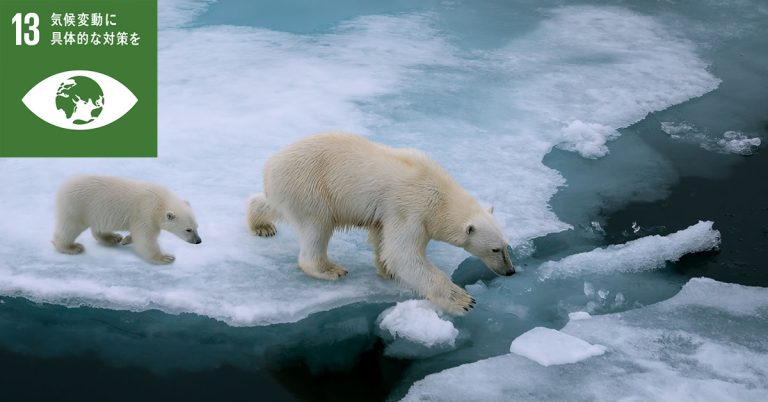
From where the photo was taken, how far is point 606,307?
459 centimetres

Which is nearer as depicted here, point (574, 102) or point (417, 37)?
point (574, 102)

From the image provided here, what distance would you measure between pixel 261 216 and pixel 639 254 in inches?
87.3

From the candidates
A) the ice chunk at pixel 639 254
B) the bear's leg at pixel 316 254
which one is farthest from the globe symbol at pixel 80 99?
the ice chunk at pixel 639 254

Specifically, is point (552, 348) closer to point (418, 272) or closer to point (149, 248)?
point (418, 272)

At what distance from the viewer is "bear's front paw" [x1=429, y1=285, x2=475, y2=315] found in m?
4.39

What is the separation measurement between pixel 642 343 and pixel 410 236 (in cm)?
126

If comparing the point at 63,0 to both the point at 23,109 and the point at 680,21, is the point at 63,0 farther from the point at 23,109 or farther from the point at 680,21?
the point at 680,21

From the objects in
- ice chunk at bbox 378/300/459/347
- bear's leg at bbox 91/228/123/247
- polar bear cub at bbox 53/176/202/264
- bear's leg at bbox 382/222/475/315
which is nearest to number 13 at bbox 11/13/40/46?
bear's leg at bbox 91/228/123/247

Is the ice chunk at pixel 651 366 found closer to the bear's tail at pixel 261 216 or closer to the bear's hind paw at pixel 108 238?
the bear's tail at pixel 261 216

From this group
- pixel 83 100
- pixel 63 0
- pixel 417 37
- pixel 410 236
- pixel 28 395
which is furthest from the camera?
pixel 417 37

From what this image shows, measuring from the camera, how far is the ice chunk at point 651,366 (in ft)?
12.7

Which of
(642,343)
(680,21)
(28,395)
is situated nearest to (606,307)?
(642,343)

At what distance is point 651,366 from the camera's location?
4.10 metres

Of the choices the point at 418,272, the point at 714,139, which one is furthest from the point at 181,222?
the point at 714,139
